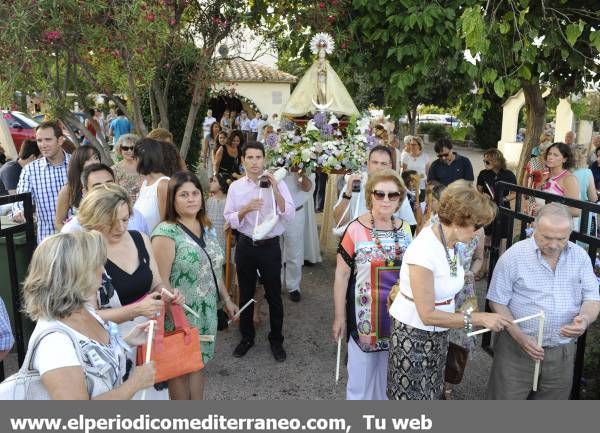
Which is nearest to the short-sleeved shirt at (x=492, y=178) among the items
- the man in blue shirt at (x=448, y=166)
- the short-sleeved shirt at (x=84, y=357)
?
the man in blue shirt at (x=448, y=166)

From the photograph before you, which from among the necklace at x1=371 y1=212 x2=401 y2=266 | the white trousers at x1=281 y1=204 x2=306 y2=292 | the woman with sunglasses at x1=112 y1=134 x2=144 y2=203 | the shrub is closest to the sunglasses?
the necklace at x1=371 y1=212 x2=401 y2=266

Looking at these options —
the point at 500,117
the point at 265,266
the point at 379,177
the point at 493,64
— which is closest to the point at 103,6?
the point at 265,266

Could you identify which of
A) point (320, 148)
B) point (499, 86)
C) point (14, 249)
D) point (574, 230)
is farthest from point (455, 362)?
point (14, 249)

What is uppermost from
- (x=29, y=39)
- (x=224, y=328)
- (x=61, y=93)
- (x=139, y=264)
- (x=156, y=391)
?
(x=29, y=39)

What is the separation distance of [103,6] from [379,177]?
305cm

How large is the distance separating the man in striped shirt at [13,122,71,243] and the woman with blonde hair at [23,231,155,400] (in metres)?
2.99

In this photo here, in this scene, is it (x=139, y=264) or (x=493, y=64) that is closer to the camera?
(x=139, y=264)

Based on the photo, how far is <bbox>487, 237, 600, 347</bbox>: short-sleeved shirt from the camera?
3016mm

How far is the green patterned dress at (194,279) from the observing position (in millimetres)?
3244

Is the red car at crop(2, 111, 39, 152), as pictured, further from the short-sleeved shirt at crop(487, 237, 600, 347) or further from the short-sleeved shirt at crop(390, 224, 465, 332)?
the short-sleeved shirt at crop(487, 237, 600, 347)

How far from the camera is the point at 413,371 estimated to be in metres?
2.86

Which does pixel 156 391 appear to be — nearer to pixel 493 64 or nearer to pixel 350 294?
pixel 350 294

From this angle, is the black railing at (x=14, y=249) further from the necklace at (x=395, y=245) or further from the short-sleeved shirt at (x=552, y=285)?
the short-sleeved shirt at (x=552, y=285)

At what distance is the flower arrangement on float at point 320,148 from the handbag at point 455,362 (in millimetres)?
→ 2033
